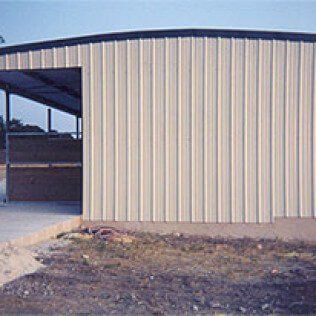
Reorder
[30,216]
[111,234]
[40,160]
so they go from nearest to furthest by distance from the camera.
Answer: [111,234] < [30,216] < [40,160]

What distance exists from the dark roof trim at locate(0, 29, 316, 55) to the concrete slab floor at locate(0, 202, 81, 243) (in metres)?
3.77

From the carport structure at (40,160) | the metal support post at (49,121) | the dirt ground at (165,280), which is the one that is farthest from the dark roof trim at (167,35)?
the metal support post at (49,121)

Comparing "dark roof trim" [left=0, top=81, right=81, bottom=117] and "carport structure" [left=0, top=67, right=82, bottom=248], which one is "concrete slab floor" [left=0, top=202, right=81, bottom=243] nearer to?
"carport structure" [left=0, top=67, right=82, bottom=248]

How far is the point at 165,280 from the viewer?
9.37m

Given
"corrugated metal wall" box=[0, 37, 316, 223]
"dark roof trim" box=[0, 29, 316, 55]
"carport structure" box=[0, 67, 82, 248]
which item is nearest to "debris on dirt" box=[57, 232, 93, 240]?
"corrugated metal wall" box=[0, 37, 316, 223]

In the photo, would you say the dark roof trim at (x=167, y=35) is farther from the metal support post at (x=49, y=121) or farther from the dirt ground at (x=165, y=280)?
the metal support post at (x=49, y=121)

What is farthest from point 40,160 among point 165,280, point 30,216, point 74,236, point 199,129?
point 165,280

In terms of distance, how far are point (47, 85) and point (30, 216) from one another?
451 cm

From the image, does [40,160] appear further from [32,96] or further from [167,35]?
[167,35]

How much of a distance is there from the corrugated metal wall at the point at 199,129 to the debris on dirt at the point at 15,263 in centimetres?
449

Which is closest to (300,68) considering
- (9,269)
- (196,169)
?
(196,169)

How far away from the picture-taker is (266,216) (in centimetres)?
1440

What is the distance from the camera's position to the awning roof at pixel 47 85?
15.9m

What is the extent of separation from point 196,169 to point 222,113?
1.33 meters
